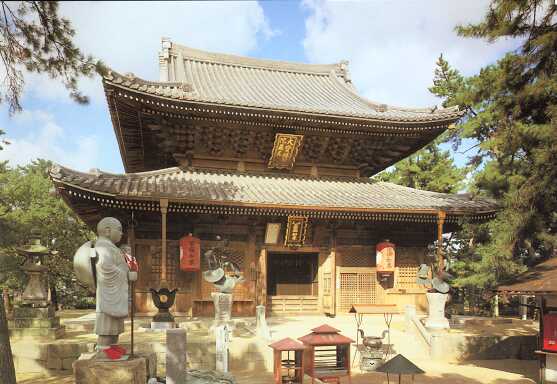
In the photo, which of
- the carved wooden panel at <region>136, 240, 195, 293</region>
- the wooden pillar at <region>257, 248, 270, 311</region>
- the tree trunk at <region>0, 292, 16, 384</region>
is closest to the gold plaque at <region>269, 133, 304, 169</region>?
the wooden pillar at <region>257, 248, 270, 311</region>

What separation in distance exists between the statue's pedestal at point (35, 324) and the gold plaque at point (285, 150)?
27.1 feet

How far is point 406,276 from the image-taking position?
16.3m

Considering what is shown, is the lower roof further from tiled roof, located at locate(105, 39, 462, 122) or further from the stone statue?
tiled roof, located at locate(105, 39, 462, 122)

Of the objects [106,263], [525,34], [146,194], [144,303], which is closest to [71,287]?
[144,303]

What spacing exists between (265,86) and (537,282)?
533 inches

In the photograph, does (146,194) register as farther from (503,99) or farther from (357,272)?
Result: (503,99)

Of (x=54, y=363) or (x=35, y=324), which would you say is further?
(x=35, y=324)

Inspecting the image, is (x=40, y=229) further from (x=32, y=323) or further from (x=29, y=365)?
(x=29, y=365)

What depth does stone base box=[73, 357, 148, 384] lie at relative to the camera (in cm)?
559

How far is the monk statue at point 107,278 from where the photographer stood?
5.71 m

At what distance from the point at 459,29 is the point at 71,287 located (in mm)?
26635

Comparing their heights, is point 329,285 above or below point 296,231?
below

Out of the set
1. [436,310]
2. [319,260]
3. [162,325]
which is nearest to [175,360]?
[162,325]

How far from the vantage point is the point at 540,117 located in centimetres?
970
